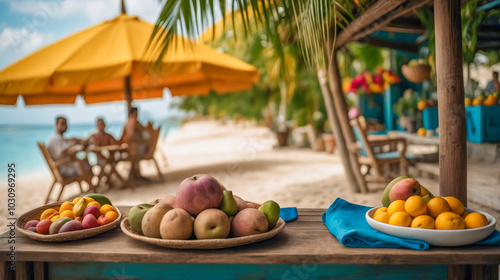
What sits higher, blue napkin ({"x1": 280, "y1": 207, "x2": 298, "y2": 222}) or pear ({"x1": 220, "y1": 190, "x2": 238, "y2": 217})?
pear ({"x1": 220, "y1": 190, "x2": 238, "y2": 217})

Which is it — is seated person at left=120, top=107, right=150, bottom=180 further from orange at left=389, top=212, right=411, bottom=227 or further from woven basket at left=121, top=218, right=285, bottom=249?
orange at left=389, top=212, right=411, bottom=227

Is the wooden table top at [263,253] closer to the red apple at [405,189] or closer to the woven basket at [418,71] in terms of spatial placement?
the red apple at [405,189]

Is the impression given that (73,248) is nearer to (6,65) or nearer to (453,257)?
(453,257)

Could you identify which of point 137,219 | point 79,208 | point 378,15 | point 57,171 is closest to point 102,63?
point 57,171

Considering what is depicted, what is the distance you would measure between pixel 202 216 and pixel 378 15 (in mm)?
2271

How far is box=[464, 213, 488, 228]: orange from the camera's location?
4.91ft

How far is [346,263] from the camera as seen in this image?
1441mm

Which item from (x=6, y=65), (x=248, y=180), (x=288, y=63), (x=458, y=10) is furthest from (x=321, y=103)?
(x=458, y=10)

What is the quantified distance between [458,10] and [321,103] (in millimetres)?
9698

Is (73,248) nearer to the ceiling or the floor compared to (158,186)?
nearer to the ceiling

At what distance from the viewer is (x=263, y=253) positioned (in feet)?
4.80

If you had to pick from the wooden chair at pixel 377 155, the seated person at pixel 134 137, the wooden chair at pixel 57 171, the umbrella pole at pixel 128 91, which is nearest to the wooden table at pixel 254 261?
the wooden chair at pixel 377 155

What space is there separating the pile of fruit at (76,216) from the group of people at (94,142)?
158 inches

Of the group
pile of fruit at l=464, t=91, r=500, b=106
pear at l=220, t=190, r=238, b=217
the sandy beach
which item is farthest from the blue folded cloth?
pile of fruit at l=464, t=91, r=500, b=106
